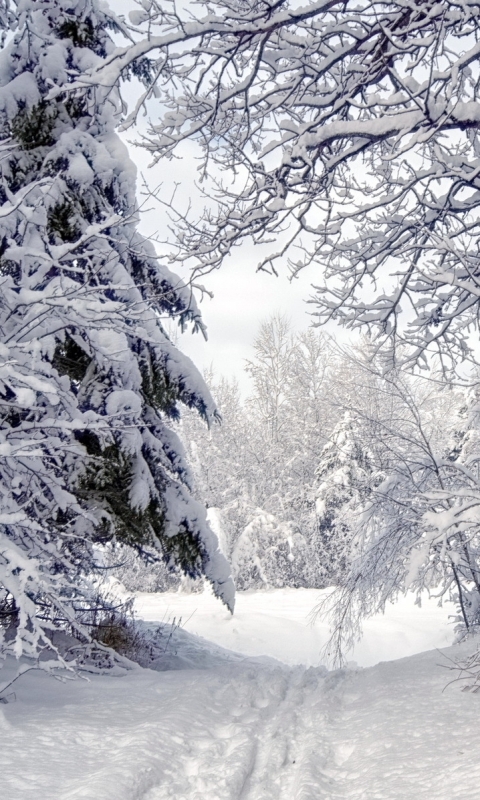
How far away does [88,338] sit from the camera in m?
4.45

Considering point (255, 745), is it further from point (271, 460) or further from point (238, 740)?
point (271, 460)

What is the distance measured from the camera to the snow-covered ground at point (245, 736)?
2635mm

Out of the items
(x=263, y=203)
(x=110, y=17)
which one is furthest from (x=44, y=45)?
(x=263, y=203)

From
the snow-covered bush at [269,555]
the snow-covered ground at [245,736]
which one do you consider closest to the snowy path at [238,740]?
the snow-covered ground at [245,736]

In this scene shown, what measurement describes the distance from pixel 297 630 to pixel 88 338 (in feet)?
30.5

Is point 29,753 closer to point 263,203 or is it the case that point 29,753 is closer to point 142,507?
point 142,507

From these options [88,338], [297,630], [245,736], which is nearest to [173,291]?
[88,338]

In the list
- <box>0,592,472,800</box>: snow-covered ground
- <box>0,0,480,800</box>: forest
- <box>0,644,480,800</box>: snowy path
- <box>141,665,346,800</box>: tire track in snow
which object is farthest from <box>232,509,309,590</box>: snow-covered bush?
<box>0,644,480,800</box>: snowy path

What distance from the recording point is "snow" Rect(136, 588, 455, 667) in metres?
10.8

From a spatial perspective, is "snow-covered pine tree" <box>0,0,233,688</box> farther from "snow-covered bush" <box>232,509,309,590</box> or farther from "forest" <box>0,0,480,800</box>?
"snow-covered bush" <box>232,509,309,590</box>

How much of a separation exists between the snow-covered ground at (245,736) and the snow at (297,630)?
203 inches

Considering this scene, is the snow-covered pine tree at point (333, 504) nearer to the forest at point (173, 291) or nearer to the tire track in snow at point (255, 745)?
the forest at point (173, 291)

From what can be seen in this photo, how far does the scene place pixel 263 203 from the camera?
394 cm

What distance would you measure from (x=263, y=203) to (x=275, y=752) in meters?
3.44
